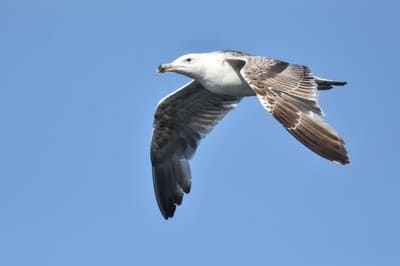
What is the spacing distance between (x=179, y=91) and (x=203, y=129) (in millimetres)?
1320

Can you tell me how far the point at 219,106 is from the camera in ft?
69.1

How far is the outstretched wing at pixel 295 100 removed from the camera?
15.6 meters

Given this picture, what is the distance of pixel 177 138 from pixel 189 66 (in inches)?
107

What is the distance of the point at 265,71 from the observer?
17719 millimetres

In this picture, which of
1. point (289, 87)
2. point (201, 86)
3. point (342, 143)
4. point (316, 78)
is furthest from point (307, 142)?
point (201, 86)

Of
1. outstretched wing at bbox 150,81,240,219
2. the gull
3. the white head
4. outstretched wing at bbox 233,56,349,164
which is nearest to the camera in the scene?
outstretched wing at bbox 233,56,349,164

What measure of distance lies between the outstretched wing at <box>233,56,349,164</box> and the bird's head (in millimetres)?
1058

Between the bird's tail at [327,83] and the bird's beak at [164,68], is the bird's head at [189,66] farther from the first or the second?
the bird's tail at [327,83]

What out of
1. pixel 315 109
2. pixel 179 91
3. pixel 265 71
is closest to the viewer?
pixel 315 109

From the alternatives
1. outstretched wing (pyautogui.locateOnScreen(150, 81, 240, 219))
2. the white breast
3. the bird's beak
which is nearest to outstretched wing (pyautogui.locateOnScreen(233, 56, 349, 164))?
the white breast

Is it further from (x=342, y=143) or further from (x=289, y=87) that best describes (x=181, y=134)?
(x=342, y=143)

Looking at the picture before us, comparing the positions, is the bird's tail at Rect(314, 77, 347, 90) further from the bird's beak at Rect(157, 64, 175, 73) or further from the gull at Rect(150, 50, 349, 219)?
the bird's beak at Rect(157, 64, 175, 73)

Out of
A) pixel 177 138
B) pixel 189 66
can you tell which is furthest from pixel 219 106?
pixel 189 66

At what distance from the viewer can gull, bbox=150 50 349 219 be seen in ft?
53.0
